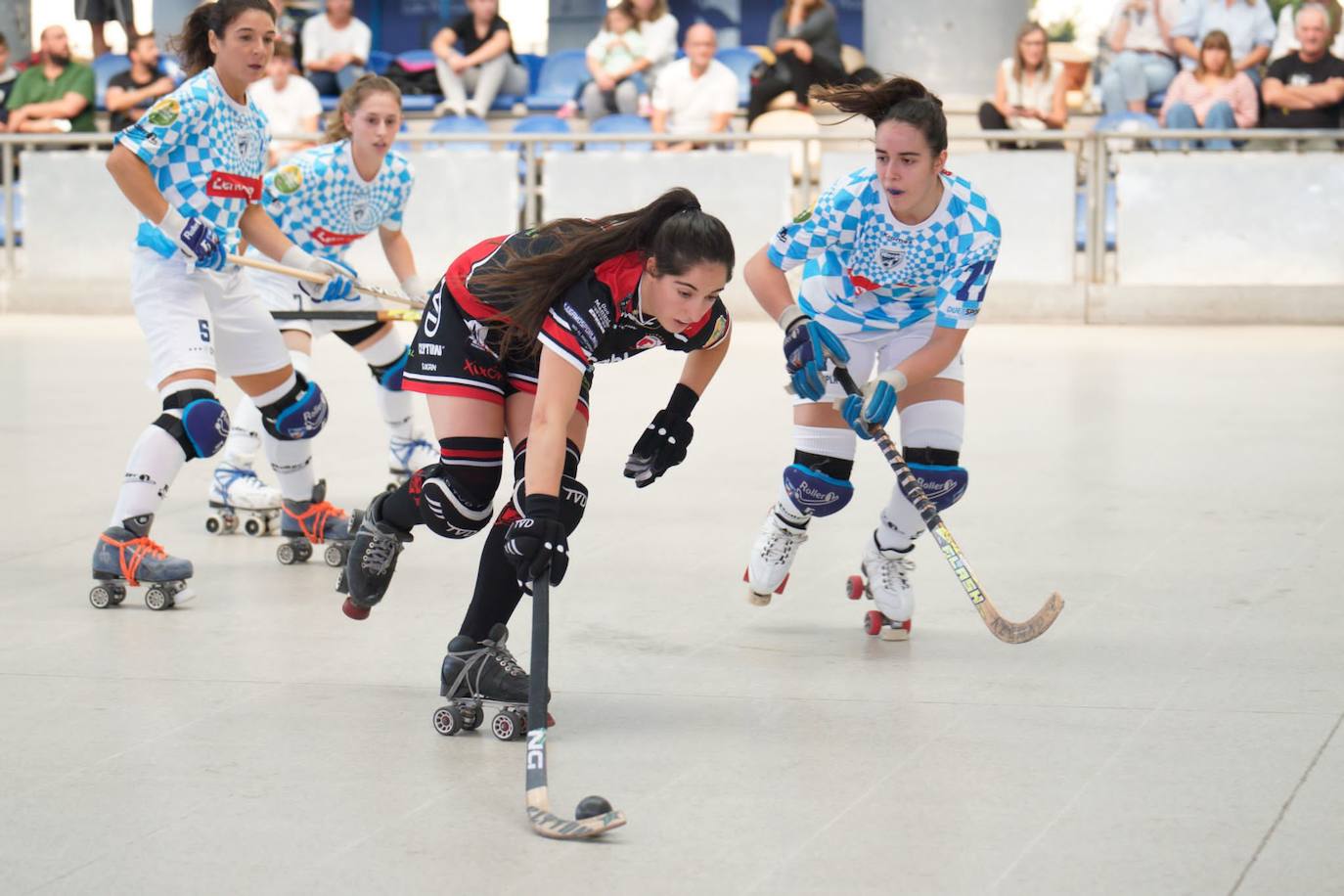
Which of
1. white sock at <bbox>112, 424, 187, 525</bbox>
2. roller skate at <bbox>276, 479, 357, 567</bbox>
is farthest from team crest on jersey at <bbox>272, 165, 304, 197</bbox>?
white sock at <bbox>112, 424, 187, 525</bbox>

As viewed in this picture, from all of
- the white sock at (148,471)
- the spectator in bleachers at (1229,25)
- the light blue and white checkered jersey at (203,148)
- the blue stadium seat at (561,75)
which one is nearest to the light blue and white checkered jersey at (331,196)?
the light blue and white checkered jersey at (203,148)

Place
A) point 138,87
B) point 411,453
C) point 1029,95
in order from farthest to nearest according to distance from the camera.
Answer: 1. point 138,87
2. point 1029,95
3. point 411,453

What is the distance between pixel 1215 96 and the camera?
1253cm

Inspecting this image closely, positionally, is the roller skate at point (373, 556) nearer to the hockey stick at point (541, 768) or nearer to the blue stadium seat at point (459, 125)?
the hockey stick at point (541, 768)

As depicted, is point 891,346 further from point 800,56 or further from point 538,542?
point 800,56

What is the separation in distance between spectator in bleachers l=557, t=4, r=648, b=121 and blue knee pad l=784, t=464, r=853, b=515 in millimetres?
9758

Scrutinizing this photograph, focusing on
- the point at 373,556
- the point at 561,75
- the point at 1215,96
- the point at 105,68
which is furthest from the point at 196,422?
the point at 105,68

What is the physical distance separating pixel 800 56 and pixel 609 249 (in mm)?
10172

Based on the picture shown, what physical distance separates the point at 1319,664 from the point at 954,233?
133 cm

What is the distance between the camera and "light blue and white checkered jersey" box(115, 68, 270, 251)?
494 centimetres

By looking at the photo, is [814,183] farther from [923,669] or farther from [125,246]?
[923,669]

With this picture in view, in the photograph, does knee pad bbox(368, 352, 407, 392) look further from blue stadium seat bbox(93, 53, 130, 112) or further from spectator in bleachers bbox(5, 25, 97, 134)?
blue stadium seat bbox(93, 53, 130, 112)

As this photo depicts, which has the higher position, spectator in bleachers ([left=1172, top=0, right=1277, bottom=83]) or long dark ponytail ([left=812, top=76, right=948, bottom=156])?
spectator in bleachers ([left=1172, top=0, right=1277, bottom=83])

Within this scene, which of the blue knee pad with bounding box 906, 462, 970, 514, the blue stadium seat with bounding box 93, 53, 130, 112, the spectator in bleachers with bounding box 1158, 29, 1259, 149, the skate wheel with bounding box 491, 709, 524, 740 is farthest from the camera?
the blue stadium seat with bounding box 93, 53, 130, 112
